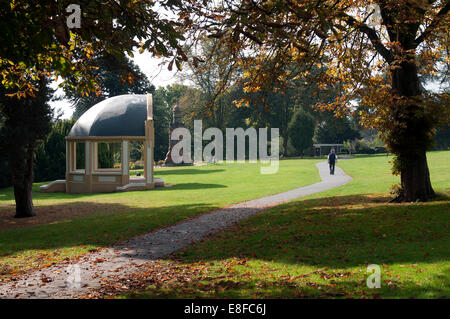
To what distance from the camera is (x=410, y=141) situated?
542 inches

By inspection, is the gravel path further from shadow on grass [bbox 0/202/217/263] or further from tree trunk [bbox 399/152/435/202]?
tree trunk [bbox 399/152/435/202]

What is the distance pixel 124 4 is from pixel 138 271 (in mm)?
4543

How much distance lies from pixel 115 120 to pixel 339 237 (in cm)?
2057

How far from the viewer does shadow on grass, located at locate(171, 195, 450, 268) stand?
7.38m

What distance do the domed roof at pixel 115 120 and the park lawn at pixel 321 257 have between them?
1629 cm

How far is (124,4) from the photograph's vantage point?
23.0ft

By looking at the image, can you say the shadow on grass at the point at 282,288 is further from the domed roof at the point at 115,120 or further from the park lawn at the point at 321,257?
the domed roof at the point at 115,120

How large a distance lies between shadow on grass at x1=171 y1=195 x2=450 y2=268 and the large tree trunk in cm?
109

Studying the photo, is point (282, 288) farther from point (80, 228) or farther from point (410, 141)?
point (410, 141)

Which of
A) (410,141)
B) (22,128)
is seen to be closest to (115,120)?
(22,128)

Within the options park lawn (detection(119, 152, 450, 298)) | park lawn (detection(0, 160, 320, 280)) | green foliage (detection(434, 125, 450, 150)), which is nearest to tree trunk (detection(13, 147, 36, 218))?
park lawn (detection(0, 160, 320, 280))
